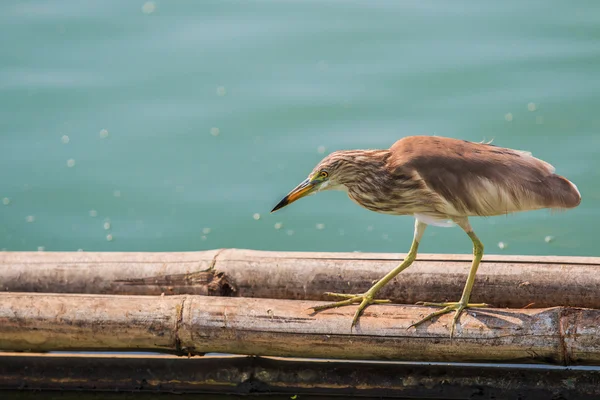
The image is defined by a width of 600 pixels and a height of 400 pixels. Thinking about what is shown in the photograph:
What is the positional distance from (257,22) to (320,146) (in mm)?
1706

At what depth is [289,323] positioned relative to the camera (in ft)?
10.5

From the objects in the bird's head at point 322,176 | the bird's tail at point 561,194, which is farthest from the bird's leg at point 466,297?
the bird's head at point 322,176

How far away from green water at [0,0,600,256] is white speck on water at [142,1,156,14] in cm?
2

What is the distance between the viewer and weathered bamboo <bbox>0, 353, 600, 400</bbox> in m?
3.40

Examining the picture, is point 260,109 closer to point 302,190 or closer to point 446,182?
point 302,190

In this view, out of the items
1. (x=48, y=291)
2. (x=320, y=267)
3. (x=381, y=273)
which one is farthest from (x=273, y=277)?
(x=48, y=291)

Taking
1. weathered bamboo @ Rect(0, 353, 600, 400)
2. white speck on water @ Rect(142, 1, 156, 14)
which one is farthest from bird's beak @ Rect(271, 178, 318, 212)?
white speck on water @ Rect(142, 1, 156, 14)

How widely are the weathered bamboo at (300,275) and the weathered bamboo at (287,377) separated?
0.27 meters

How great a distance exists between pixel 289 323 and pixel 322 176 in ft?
1.79

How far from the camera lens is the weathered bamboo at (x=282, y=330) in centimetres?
309

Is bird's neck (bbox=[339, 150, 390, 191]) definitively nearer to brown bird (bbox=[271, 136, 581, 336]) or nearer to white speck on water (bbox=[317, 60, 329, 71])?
brown bird (bbox=[271, 136, 581, 336])

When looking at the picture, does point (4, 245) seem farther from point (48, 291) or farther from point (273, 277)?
point (273, 277)

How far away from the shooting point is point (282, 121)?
19.4ft

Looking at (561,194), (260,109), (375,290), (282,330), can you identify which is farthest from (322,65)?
(282,330)
